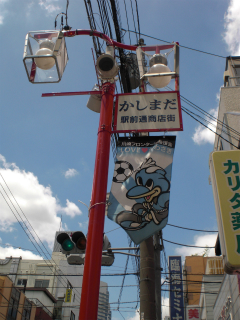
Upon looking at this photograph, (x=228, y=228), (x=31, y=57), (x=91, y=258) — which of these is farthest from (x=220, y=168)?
(x=31, y=57)

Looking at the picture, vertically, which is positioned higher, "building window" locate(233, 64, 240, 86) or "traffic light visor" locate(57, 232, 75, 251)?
"building window" locate(233, 64, 240, 86)

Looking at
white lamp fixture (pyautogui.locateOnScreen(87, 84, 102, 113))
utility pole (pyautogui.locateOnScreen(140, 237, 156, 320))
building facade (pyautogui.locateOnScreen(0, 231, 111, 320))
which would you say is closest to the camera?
white lamp fixture (pyautogui.locateOnScreen(87, 84, 102, 113))

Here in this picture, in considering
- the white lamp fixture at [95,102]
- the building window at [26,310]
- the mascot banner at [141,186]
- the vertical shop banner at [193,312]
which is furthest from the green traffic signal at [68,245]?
the vertical shop banner at [193,312]

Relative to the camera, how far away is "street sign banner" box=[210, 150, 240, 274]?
579 cm

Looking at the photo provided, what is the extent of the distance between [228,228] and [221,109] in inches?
446

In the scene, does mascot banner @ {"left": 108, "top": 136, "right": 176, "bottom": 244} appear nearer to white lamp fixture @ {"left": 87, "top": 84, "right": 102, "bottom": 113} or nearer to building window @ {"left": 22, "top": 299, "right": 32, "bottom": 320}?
white lamp fixture @ {"left": 87, "top": 84, "right": 102, "bottom": 113}

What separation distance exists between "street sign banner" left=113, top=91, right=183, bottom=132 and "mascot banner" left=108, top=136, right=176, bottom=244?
9.3 inches

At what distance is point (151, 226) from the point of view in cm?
495

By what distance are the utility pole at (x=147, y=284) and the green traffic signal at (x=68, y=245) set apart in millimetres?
3332

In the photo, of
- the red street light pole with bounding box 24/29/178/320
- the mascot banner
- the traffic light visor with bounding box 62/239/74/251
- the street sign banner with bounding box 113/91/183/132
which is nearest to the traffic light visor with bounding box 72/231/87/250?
the traffic light visor with bounding box 62/239/74/251

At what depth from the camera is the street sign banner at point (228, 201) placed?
19.0 ft

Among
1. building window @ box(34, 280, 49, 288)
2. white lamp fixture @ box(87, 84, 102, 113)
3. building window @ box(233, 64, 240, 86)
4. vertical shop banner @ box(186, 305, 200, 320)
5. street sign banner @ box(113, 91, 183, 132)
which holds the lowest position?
street sign banner @ box(113, 91, 183, 132)

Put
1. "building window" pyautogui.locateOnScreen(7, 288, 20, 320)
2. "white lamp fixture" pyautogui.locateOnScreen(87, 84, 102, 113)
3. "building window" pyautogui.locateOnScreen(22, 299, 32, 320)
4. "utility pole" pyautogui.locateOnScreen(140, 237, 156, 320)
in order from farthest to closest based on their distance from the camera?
"building window" pyautogui.locateOnScreen(22, 299, 32, 320)
"building window" pyautogui.locateOnScreen(7, 288, 20, 320)
"utility pole" pyautogui.locateOnScreen(140, 237, 156, 320)
"white lamp fixture" pyautogui.locateOnScreen(87, 84, 102, 113)

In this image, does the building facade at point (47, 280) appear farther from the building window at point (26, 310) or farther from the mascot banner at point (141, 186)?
the mascot banner at point (141, 186)
